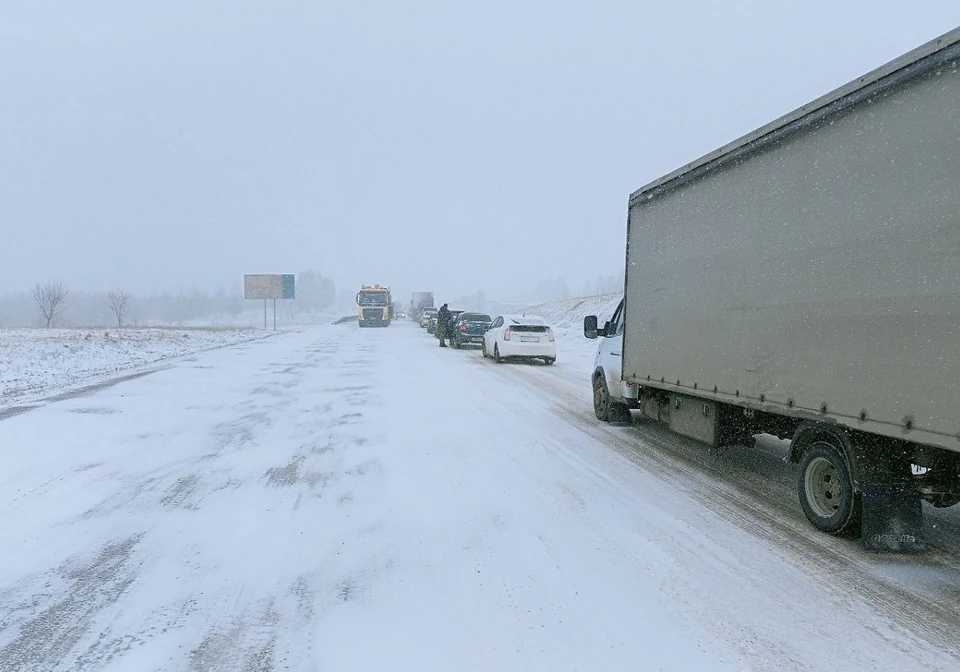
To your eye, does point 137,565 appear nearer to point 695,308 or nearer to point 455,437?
point 455,437

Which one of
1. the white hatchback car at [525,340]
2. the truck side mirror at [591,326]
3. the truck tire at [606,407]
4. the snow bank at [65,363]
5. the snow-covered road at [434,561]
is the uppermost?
the truck side mirror at [591,326]

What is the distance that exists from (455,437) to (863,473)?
15.2ft

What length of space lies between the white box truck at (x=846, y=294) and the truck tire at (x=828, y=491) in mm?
13

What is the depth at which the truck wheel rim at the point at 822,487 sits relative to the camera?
4.43m

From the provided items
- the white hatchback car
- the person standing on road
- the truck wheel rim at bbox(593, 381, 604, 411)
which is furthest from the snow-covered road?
the person standing on road

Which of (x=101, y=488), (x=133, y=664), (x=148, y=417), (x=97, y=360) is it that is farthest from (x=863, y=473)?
(x=97, y=360)

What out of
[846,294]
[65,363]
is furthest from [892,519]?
[65,363]

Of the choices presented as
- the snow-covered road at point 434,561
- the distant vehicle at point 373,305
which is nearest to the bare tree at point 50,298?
the distant vehicle at point 373,305

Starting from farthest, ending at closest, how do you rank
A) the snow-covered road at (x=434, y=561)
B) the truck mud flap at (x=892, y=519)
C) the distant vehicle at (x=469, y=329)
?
the distant vehicle at (x=469, y=329) < the truck mud flap at (x=892, y=519) < the snow-covered road at (x=434, y=561)

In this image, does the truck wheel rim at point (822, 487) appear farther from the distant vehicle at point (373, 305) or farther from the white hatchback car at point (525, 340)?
the distant vehicle at point (373, 305)

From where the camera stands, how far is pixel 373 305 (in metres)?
50.1

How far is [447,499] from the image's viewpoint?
510 cm

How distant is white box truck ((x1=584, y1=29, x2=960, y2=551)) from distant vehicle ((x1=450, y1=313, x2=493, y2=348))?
1883 centimetres

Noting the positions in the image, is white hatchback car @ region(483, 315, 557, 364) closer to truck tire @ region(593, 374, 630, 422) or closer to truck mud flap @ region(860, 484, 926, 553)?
truck tire @ region(593, 374, 630, 422)
